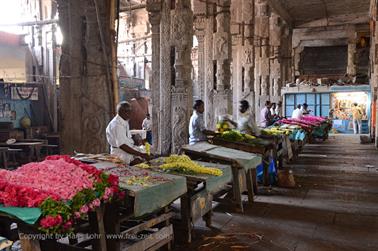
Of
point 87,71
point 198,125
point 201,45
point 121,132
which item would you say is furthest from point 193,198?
point 201,45

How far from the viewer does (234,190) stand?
279 inches

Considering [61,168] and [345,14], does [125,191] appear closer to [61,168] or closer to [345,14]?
[61,168]

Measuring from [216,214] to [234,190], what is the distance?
0.55m

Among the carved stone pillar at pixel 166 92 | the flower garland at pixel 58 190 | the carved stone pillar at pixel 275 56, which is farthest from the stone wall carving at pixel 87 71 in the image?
the carved stone pillar at pixel 275 56

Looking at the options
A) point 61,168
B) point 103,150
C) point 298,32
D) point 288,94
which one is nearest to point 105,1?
point 103,150

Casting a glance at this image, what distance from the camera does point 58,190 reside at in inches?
141

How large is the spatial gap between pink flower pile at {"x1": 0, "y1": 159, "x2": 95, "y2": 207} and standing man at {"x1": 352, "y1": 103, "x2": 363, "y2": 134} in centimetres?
2292

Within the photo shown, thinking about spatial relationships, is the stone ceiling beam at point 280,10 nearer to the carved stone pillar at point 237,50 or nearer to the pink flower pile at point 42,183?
the carved stone pillar at point 237,50

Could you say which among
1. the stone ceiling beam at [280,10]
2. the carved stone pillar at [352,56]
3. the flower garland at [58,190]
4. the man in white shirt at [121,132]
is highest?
the stone ceiling beam at [280,10]

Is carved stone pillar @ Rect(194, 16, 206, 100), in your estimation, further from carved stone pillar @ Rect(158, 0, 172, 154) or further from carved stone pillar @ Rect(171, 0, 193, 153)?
carved stone pillar @ Rect(171, 0, 193, 153)

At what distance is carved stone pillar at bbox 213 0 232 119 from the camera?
13.4 metres

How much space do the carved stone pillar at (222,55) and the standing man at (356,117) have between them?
13.3 meters

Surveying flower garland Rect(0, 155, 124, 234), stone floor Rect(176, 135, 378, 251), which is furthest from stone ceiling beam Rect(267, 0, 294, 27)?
flower garland Rect(0, 155, 124, 234)

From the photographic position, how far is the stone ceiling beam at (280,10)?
22.1 meters
